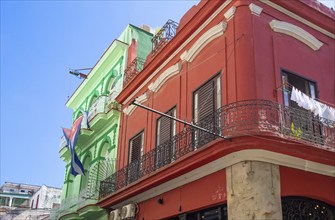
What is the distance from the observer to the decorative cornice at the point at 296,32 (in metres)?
9.19

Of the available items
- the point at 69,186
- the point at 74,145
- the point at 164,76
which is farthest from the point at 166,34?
the point at 69,186

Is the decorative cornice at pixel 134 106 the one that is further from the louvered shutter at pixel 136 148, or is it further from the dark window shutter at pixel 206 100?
the dark window shutter at pixel 206 100

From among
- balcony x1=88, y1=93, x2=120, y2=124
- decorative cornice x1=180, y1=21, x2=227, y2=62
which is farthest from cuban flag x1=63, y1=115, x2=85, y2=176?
decorative cornice x1=180, y1=21, x2=227, y2=62

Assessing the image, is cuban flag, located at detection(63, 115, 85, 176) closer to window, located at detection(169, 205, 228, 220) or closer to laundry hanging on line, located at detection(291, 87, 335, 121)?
window, located at detection(169, 205, 228, 220)

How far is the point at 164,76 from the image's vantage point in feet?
38.6

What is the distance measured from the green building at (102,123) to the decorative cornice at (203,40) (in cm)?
387

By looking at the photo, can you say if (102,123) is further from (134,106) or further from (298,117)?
(298,117)

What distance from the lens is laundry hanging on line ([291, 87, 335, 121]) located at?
8363 mm

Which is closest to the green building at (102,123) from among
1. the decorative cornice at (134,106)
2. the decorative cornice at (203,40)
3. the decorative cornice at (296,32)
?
the decorative cornice at (134,106)

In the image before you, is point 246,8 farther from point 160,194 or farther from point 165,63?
point 160,194

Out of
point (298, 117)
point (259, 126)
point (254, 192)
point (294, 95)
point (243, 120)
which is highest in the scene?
point (294, 95)

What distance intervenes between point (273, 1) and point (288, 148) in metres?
3.75

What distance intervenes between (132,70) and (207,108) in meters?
5.81

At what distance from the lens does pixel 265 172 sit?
7.55 meters
